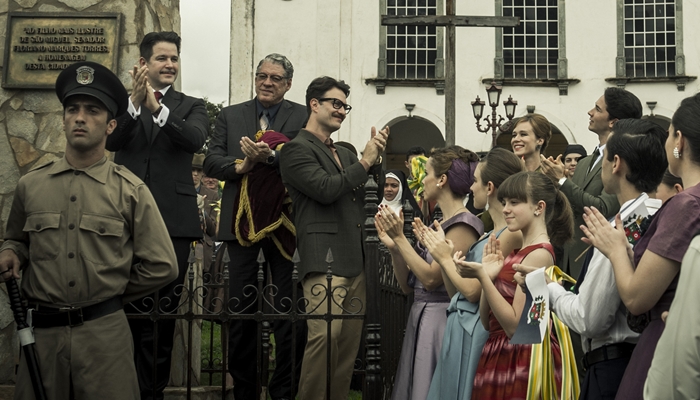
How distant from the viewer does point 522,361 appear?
4559 mm

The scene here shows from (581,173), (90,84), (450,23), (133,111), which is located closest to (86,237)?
(90,84)

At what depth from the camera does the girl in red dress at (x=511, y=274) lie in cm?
Answer: 448

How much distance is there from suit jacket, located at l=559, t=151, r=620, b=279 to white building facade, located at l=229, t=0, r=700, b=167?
21547 millimetres

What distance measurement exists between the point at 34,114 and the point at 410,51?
22.5 metres

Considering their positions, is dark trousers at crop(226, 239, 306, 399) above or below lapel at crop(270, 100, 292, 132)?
below

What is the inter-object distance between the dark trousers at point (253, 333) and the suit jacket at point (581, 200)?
174 cm

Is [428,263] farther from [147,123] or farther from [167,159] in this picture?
[147,123]

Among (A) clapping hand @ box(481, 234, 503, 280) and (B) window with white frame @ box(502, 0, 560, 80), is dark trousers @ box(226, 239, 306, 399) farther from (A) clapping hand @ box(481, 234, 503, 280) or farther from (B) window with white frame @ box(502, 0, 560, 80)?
(B) window with white frame @ box(502, 0, 560, 80)

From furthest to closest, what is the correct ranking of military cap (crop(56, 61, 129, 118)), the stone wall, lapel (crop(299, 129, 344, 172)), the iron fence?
the stone wall < lapel (crop(299, 129, 344, 172)) < the iron fence < military cap (crop(56, 61, 129, 118))

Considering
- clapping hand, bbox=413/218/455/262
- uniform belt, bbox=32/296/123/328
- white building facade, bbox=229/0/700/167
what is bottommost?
uniform belt, bbox=32/296/123/328

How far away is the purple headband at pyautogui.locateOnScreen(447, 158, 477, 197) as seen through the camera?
5.48 metres

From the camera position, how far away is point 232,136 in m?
6.71

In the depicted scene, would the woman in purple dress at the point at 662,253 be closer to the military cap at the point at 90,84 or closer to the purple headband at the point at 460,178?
the purple headband at the point at 460,178

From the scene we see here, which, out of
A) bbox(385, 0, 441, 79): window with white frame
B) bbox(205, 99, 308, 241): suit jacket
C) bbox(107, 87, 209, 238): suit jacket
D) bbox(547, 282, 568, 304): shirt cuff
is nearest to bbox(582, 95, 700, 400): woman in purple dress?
bbox(547, 282, 568, 304): shirt cuff
